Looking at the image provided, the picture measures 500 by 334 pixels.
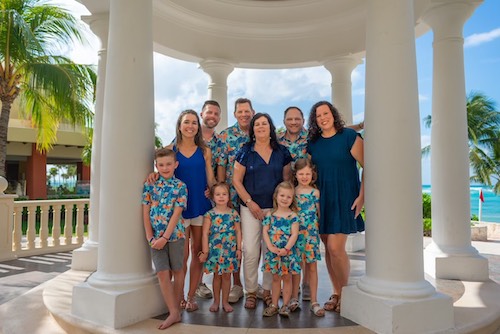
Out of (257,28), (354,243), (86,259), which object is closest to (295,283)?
(86,259)

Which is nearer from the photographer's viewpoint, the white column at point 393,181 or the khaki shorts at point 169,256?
the white column at point 393,181

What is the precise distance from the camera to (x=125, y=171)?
571cm

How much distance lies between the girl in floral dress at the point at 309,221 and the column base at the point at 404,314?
700mm

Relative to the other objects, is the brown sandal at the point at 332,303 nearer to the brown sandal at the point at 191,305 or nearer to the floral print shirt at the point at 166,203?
the brown sandal at the point at 191,305

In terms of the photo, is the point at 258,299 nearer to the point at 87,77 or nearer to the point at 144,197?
the point at 144,197

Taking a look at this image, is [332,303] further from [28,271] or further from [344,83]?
[28,271]

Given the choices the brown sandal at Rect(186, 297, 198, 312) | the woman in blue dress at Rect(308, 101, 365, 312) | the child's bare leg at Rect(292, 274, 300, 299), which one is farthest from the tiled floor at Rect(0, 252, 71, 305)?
the woman in blue dress at Rect(308, 101, 365, 312)

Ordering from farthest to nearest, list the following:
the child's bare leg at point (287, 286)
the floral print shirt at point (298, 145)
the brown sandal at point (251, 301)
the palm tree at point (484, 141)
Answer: the palm tree at point (484, 141) → the floral print shirt at point (298, 145) → the brown sandal at point (251, 301) → the child's bare leg at point (287, 286)

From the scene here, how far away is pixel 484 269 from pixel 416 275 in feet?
12.3

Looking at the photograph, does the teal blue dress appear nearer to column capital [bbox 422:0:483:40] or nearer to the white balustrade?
column capital [bbox 422:0:483:40]

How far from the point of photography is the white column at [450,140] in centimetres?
833

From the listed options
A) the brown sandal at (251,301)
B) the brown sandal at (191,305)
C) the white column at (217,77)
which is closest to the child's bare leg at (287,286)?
the brown sandal at (251,301)

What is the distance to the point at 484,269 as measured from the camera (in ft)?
26.2

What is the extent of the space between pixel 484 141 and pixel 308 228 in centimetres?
4575
